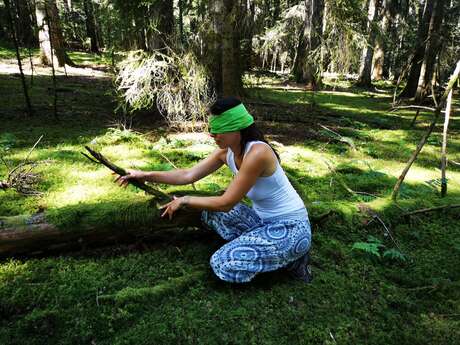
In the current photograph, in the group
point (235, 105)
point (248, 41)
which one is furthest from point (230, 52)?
point (235, 105)

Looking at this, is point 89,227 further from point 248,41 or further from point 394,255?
point 248,41

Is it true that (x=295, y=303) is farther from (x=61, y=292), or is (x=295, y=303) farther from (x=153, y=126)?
(x=153, y=126)

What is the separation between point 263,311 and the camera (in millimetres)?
2770

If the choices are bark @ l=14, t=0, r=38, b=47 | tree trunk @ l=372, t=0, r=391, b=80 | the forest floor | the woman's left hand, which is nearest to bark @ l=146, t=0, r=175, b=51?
bark @ l=14, t=0, r=38, b=47

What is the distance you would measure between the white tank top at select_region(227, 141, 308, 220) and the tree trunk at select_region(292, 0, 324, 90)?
6523 millimetres

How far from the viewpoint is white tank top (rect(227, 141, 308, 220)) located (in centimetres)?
291

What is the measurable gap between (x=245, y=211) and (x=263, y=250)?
1.69 feet

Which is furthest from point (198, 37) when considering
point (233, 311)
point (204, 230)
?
point (233, 311)

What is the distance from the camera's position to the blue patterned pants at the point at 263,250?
114 inches

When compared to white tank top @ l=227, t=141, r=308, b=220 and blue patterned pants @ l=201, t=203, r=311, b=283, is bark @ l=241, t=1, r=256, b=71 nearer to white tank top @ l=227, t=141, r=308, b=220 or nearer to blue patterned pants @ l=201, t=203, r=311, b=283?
white tank top @ l=227, t=141, r=308, b=220

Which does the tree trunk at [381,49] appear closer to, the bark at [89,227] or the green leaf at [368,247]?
the green leaf at [368,247]

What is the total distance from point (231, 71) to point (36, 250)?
575cm

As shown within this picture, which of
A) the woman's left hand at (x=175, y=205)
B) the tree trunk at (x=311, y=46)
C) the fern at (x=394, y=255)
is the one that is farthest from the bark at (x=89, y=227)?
the tree trunk at (x=311, y=46)

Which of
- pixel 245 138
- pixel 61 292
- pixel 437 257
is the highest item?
pixel 245 138
